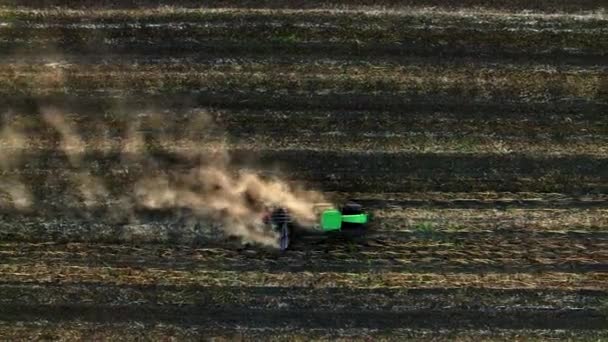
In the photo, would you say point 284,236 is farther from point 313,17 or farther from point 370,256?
point 313,17

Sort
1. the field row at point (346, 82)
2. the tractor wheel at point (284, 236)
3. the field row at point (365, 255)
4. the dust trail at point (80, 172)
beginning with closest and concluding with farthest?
the tractor wheel at point (284, 236)
the field row at point (365, 255)
the dust trail at point (80, 172)
the field row at point (346, 82)

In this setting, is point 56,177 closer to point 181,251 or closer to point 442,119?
point 181,251

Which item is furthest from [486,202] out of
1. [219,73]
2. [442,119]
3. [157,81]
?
[157,81]

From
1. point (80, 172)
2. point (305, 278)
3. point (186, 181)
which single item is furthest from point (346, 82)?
point (80, 172)

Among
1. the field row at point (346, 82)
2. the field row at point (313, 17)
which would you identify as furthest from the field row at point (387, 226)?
the field row at point (313, 17)

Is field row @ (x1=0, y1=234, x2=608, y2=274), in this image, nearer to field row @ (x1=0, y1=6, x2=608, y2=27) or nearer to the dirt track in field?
the dirt track in field

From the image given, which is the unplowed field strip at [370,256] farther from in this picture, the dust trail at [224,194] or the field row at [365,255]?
the dust trail at [224,194]

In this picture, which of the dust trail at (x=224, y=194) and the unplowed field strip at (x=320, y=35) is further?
the unplowed field strip at (x=320, y=35)
